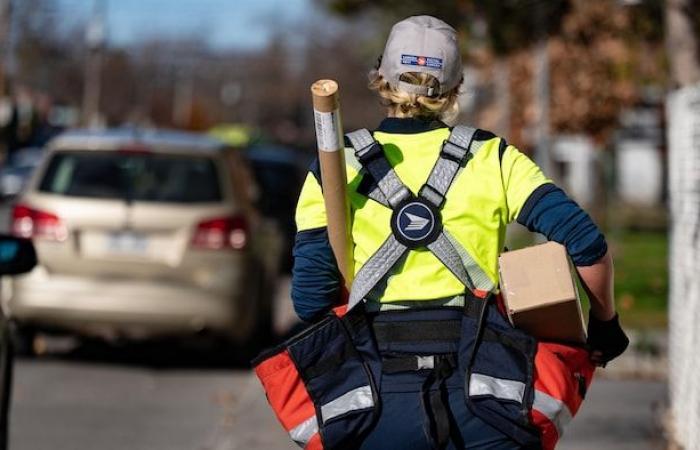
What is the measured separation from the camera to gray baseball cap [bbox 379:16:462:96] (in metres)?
3.52

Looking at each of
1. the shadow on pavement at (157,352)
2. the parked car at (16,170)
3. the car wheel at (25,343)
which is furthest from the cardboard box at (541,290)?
the parked car at (16,170)

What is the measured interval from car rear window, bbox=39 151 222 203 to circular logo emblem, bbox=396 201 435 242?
7416 millimetres

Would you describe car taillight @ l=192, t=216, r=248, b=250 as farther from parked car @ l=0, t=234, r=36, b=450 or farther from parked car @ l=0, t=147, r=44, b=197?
parked car @ l=0, t=147, r=44, b=197

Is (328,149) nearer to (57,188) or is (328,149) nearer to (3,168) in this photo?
(57,188)

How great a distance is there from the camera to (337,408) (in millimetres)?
3318

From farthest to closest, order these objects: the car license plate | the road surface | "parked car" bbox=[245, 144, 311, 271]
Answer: "parked car" bbox=[245, 144, 311, 271] < the car license plate < the road surface

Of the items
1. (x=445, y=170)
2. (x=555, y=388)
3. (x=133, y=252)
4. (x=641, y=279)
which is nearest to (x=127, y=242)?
(x=133, y=252)

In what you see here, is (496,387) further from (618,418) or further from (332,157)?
(618,418)

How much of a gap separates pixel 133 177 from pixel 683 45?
3.91 meters

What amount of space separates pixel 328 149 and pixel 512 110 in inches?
990

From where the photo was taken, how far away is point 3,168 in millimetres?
43375

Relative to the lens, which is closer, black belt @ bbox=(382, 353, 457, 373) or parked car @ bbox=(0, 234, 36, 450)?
black belt @ bbox=(382, 353, 457, 373)

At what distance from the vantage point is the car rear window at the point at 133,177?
10.8m

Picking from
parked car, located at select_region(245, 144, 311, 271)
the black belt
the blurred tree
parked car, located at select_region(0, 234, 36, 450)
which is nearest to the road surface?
parked car, located at select_region(0, 234, 36, 450)
